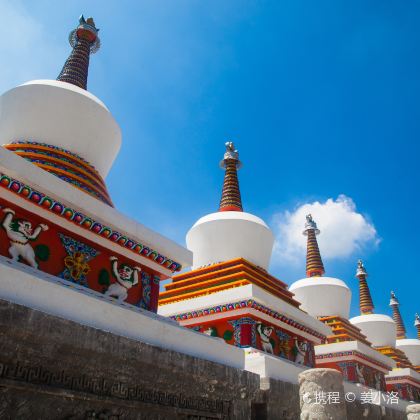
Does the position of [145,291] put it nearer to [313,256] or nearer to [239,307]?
[239,307]

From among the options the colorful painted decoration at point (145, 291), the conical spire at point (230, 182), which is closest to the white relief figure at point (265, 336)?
the colorful painted decoration at point (145, 291)

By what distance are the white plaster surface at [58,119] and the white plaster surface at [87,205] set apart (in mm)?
2228

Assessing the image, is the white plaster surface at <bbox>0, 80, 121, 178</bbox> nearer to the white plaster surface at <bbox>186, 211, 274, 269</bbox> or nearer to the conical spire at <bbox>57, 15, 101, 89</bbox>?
the conical spire at <bbox>57, 15, 101, 89</bbox>

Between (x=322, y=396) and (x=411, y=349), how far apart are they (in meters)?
19.0

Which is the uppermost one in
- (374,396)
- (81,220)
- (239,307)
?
(81,220)

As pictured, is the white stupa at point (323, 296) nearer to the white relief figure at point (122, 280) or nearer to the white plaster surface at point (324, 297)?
the white plaster surface at point (324, 297)

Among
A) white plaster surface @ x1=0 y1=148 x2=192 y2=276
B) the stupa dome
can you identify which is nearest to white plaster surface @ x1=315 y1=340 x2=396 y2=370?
white plaster surface @ x1=0 y1=148 x2=192 y2=276

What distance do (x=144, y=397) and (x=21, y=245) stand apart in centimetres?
237

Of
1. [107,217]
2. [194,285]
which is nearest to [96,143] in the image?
[107,217]

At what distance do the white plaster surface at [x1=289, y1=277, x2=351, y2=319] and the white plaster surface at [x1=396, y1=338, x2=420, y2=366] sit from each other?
9.08 meters

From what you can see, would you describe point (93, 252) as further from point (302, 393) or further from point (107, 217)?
point (302, 393)

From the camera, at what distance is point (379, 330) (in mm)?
19312

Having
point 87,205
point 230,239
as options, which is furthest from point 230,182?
point 87,205

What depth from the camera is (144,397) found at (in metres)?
4.90
